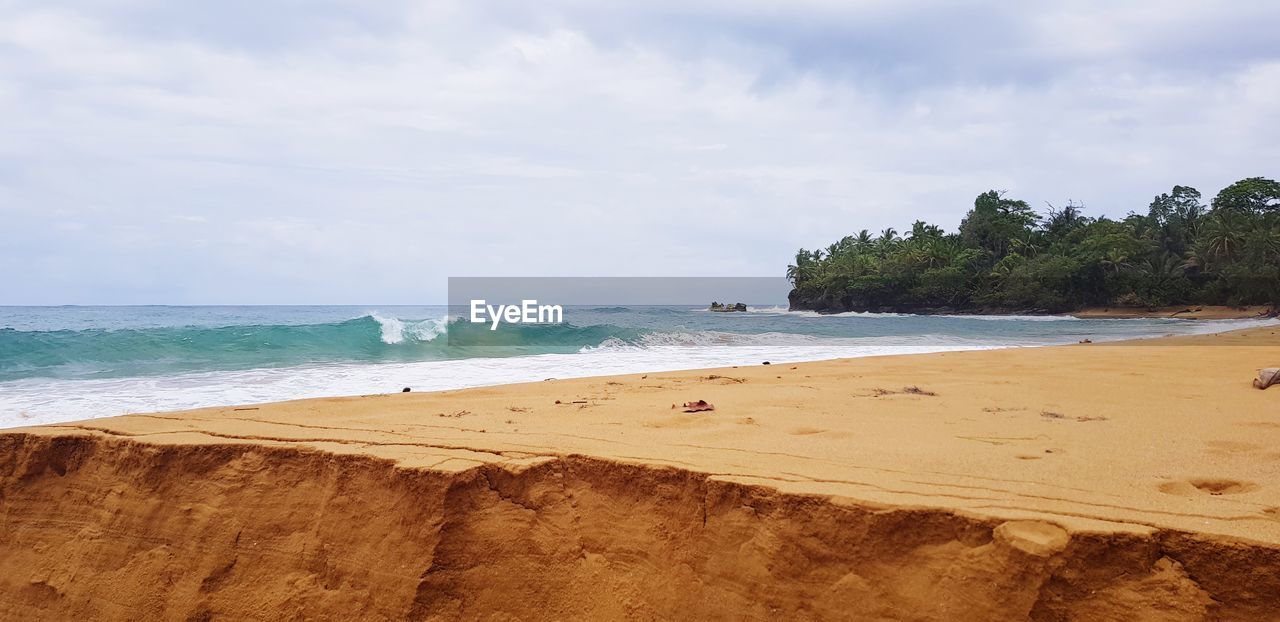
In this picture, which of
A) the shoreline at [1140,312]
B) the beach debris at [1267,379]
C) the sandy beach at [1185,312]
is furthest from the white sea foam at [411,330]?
the sandy beach at [1185,312]

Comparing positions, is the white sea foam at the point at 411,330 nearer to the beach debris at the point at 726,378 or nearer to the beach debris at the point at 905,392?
the beach debris at the point at 726,378

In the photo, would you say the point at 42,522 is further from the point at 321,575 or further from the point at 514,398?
the point at 514,398

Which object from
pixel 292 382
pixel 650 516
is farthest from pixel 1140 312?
pixel 650 516

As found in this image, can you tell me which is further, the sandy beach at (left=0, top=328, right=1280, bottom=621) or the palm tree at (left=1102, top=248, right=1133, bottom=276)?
the palm tree at (left=1102, top=248, right=1133, bottom=276)

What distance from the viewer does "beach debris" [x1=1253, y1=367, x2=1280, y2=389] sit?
16.3 feet

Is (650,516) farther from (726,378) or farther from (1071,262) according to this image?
(1071,262)

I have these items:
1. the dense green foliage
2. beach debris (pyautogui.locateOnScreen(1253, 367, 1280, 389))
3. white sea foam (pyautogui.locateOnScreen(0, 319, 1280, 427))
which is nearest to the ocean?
white sea foam (pyautogui.locateOnScreen(0, 319, 1280, 427))

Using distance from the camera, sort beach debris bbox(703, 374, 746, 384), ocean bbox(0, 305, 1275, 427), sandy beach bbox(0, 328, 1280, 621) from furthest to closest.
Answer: ocean bbox(0, 305, 1275, 427), beach debris bbox(703, 374, 746, 384), sandy beach bbox(0, 328, 1280, 621)

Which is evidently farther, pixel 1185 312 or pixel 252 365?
pixel 1185 312

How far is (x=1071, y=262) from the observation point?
48.8m

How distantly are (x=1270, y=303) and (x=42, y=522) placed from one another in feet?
169

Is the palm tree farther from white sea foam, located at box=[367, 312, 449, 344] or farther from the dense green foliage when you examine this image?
white sea foam, located at box=[367, 312, 449, 344]

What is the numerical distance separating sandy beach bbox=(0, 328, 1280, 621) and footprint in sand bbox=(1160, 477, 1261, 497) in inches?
0.5

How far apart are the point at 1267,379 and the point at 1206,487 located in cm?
335
